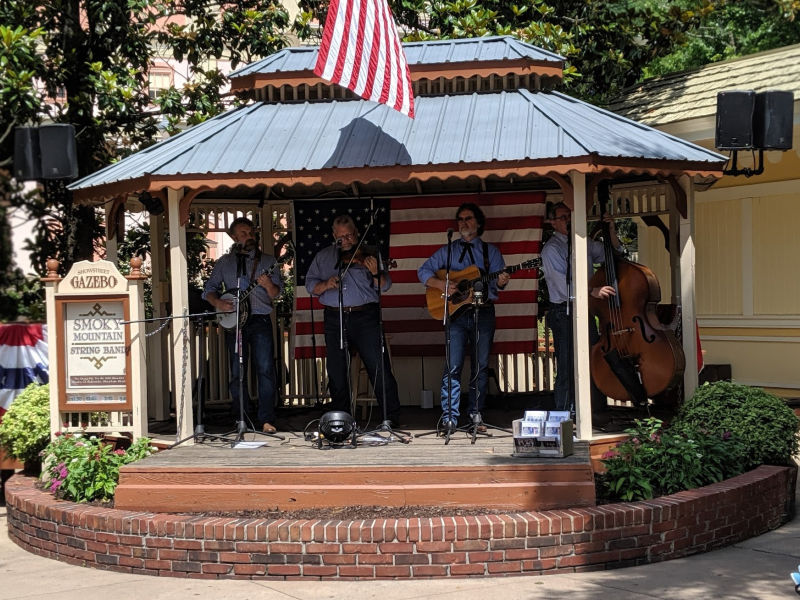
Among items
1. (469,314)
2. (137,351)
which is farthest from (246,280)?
(469,314)

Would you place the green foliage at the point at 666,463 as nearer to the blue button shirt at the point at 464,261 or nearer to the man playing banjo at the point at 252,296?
the blue button shirt at the point at 464,261

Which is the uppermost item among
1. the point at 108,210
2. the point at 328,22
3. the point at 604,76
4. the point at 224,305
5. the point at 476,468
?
the point at 604,76

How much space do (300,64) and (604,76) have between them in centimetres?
672

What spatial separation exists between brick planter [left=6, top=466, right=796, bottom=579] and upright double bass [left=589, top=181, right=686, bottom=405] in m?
1.61

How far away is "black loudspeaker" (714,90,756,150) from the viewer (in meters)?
9.09


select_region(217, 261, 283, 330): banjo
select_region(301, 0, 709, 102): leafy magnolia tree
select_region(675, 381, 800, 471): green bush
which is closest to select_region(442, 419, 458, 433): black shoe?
select_region(675, 381, 800, 471): green bush

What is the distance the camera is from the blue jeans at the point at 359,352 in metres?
9.31

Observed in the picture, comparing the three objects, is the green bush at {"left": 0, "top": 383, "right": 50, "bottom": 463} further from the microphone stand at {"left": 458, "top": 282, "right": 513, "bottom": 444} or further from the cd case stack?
the cd case stack

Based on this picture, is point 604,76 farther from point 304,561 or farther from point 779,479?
point 304,561

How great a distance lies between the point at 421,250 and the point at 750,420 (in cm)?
410

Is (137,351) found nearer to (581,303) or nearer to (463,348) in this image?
(463,348)

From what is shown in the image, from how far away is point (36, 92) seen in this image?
12.3 m

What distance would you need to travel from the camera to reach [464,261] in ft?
30.0

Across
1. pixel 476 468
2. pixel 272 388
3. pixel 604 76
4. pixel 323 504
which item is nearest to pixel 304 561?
pixel 323 504
